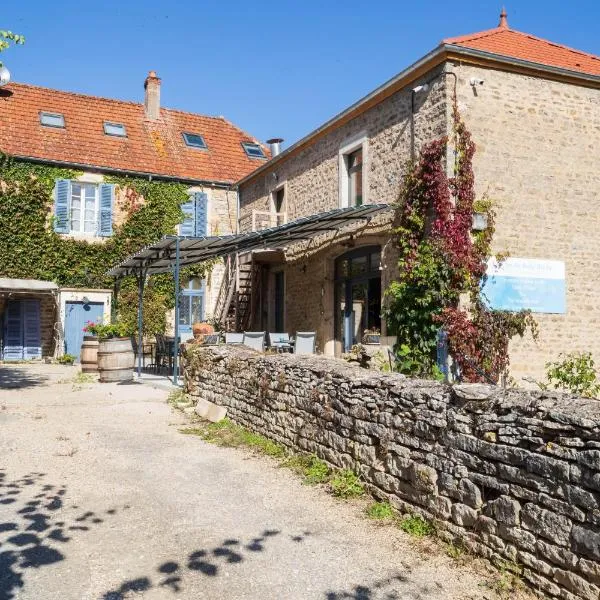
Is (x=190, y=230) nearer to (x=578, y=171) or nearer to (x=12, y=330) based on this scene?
(x=12, y=330)

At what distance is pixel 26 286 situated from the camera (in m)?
15.9

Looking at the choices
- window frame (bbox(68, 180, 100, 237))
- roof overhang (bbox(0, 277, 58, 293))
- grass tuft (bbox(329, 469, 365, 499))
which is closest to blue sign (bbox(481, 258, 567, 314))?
grass tuft (bbox(329, 469, 365, 499))

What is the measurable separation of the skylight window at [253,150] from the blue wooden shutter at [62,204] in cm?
676

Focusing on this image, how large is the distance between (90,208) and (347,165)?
867 cm

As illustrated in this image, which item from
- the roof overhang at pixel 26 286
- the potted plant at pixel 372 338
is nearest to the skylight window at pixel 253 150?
the roof overhang at pixel 26 286

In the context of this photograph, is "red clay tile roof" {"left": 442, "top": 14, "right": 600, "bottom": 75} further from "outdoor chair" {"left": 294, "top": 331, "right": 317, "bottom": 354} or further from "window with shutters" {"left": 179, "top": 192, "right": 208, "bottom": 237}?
"window with shutters" {"left": 179, "top": 192, "right": 208, "bottom": 237}

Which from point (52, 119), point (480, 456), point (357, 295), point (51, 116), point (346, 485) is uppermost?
point (51, 116)

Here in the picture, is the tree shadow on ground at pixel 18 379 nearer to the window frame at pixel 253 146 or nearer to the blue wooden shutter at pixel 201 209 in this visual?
the blue wooden shutter at pixel 201 209

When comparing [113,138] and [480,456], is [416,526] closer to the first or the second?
[480,456]

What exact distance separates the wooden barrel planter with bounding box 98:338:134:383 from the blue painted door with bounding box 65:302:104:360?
563 centimetres

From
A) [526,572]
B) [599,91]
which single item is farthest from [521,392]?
[599,91]

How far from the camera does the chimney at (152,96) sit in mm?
20812

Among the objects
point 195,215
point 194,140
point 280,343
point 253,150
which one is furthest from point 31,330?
point 253,150

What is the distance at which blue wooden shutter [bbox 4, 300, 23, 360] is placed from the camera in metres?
16.9
